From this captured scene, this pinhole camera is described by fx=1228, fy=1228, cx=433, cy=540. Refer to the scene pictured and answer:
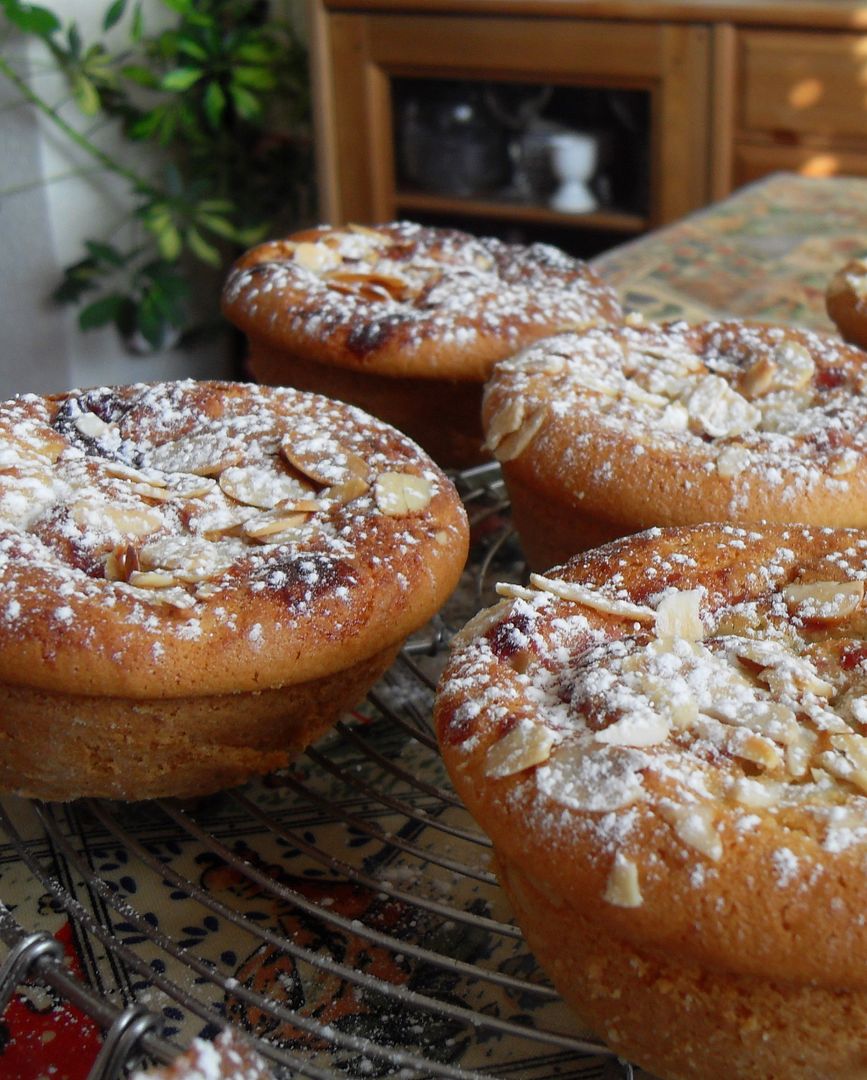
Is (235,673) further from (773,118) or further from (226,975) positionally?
(773,118)

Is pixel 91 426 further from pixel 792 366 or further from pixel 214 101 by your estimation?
pixel 214 101

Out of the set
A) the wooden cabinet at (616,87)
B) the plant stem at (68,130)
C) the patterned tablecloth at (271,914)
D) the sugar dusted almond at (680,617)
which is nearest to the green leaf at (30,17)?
the plant stem at (68,130)

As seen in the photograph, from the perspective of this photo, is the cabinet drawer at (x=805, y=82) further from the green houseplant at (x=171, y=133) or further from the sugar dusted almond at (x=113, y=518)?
the sugar dusted almond at (x=113, y=518)

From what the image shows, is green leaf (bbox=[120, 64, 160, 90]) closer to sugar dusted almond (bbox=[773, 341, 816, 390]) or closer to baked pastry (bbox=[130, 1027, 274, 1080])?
sugar dusted almond (bbox=[773, 341, 816, 390])

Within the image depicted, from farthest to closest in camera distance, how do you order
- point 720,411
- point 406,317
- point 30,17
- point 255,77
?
point 255,77, point 30,17, point 406,317, point 720,411

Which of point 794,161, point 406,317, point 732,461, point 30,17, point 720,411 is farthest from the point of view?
point 794,161

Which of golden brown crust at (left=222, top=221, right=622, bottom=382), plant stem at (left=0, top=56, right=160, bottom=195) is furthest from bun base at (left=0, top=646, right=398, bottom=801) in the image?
plant stem at (left=0, top=56, right=160, bottom=195)

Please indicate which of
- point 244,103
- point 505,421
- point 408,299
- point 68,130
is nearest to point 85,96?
point 68,130
